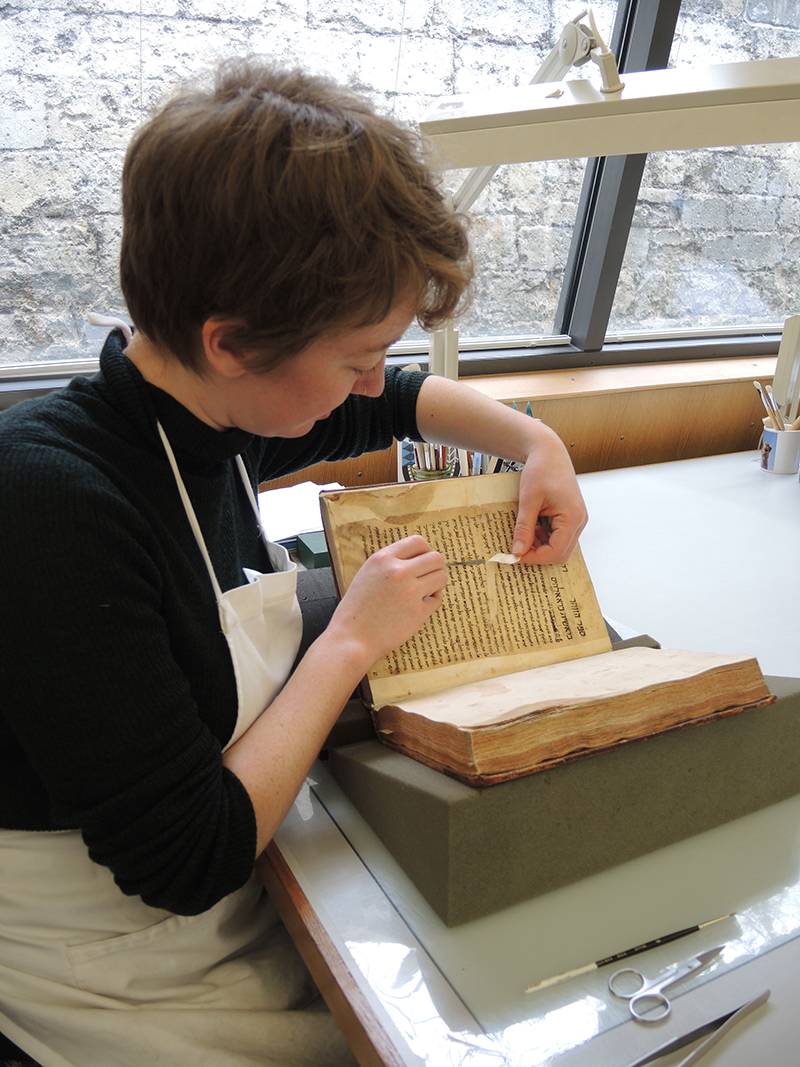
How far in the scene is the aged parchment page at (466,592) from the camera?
2.62 ft

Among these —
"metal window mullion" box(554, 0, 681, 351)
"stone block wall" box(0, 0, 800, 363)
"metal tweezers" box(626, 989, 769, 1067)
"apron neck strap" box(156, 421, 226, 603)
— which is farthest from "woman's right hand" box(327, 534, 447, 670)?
"metal window mullion" box(554, 0, 681, 351)

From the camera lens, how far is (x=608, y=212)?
7.13 ft

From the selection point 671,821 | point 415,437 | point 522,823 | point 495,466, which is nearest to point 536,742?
point 522,823

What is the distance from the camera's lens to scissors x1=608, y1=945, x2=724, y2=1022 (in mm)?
533

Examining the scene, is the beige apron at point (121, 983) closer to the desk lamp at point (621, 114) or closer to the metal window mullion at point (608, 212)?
the desk lamp at point (621, 114)

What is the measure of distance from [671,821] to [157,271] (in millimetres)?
641

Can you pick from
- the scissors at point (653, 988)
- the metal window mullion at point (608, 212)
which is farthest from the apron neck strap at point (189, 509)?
the metal window mullion at point (608, 212)

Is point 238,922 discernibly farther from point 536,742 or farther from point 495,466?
point 495,466

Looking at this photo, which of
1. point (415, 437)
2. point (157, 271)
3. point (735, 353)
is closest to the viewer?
point (157, 271)

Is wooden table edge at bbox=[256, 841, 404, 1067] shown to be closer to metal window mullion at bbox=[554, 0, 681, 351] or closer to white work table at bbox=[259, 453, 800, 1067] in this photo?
white work table at bbox=[259, 453, 800, 1067]

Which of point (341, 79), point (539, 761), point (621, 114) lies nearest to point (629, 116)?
point (621, 114)

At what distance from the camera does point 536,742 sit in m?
0.62

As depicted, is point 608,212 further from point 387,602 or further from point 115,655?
point 115,655

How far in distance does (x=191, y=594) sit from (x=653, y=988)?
0.49 meters
